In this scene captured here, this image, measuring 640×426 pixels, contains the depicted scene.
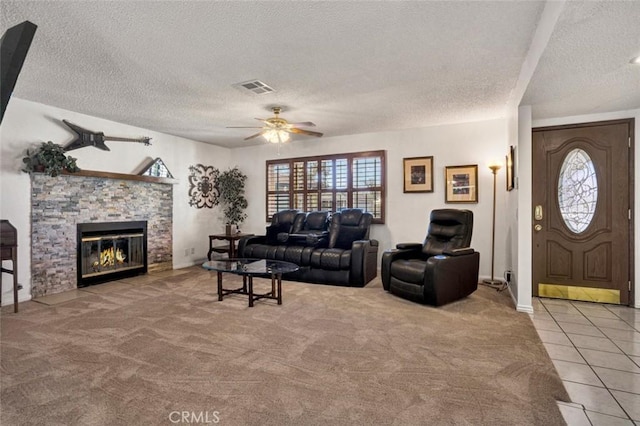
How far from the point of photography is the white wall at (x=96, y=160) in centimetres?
383

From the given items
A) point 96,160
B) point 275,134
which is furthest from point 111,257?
point 275,134

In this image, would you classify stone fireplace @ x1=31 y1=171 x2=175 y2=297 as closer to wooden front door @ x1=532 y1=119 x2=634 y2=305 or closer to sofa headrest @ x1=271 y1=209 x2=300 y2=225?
sofa headrest @ x1=271 y1=209 x2=300 y2=225

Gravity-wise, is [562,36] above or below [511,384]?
above

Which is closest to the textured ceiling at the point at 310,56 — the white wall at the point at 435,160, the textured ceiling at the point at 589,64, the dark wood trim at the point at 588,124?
the textured ceiling at the point at 589,64

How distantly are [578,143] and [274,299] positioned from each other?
4036mm

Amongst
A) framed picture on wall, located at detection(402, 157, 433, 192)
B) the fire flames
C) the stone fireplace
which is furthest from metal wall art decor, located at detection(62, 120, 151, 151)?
framed picture on wall, located at detection(402, 157, 433, 192)

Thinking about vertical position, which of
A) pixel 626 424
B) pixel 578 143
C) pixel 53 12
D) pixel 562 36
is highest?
pixel 53 12

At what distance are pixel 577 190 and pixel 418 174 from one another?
2.13 metres

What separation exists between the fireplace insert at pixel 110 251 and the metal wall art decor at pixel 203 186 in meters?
1.18

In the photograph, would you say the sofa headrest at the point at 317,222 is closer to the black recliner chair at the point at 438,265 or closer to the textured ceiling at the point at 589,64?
the black recliner chair at the point at 438,265

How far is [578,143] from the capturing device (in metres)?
3.81

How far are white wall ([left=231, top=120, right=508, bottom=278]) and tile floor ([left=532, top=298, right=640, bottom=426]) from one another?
4.64 feet

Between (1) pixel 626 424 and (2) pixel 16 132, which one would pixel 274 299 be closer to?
(1) pixel 626 424

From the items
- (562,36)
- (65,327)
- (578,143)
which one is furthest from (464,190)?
(65,327)
